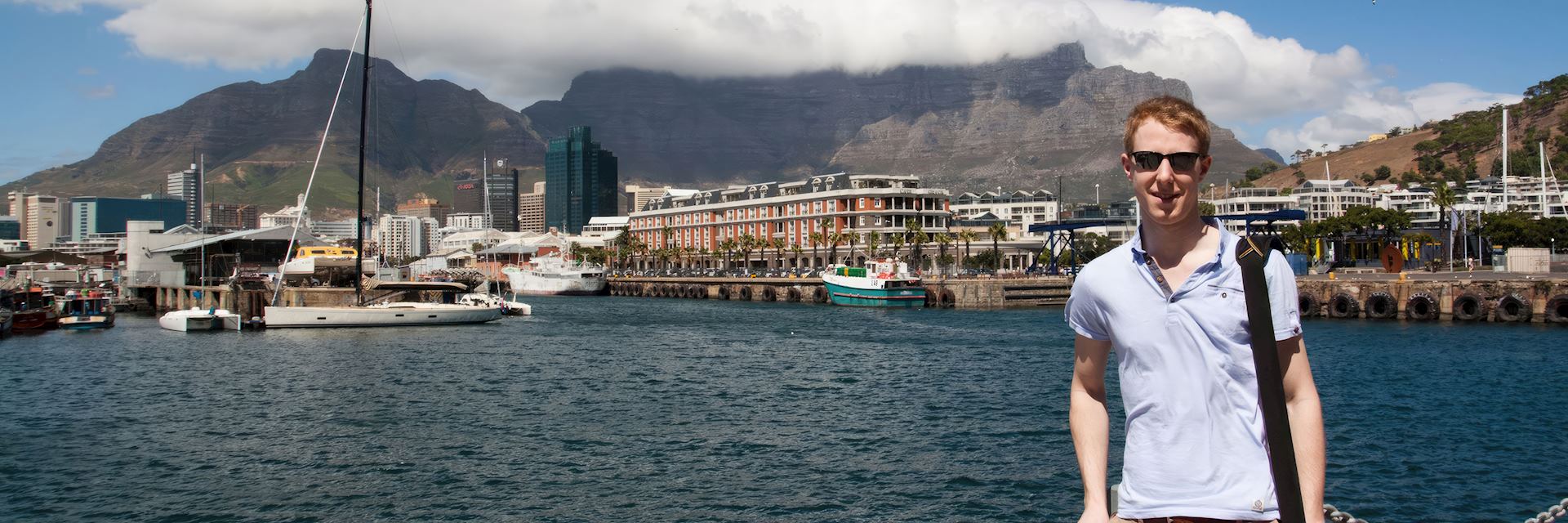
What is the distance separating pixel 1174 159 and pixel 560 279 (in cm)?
12431

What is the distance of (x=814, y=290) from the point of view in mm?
99875

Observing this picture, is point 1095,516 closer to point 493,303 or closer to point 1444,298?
point 493,303

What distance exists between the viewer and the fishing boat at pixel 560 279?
12531cm

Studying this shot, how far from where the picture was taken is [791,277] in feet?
346

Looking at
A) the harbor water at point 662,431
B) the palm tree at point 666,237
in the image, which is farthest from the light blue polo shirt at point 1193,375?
the palm tree at point 666,237

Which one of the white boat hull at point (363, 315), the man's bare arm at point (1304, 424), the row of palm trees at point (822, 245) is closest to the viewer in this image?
the man's bare arm at point (1304, 424)

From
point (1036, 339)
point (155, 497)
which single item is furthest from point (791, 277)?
point (155, 497)

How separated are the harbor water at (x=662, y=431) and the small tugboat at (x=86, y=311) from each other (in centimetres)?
1337

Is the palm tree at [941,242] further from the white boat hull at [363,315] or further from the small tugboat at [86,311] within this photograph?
the small tugboat at [86,311]

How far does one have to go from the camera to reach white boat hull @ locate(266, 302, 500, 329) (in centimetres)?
5700

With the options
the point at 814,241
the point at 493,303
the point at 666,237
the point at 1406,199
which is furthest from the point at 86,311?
the point at 1406,199

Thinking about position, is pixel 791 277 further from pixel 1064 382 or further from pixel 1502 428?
pixel 1502 428

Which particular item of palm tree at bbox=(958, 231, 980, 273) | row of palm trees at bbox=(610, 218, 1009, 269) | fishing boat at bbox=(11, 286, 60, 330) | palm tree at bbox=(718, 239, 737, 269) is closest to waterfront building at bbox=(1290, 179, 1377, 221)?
row of palm trees at bbox=(610, 218, 1009, 269)

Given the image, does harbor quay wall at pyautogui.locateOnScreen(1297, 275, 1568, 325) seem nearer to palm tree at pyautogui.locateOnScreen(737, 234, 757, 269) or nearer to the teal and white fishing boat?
the teal and white fishing boat
